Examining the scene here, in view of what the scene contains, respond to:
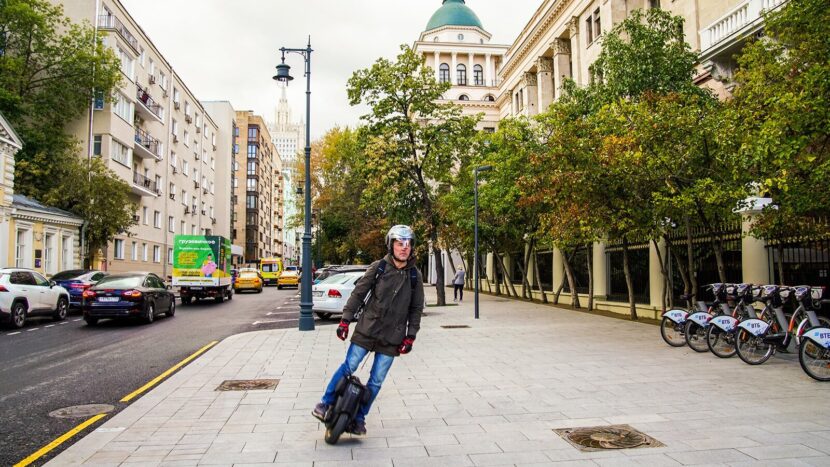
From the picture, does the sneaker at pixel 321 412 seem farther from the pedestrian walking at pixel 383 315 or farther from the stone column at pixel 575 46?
the stone column at pixel 575 46

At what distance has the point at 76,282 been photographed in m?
21.5

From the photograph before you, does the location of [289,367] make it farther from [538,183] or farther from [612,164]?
[538,183]

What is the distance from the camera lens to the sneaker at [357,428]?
5.20 meters

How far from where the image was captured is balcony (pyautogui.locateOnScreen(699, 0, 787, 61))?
14336mm

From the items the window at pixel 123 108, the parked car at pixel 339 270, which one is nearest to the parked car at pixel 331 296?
the parked car at pixel 339 270

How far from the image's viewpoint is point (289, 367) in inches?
368

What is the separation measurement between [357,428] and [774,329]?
723 centimetres

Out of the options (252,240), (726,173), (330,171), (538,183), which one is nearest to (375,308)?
(726,173)

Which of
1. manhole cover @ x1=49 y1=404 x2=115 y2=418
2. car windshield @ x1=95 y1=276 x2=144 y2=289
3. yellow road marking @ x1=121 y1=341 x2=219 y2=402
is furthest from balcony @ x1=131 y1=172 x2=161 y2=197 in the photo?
manhole cover @ x1=49 y1=404 x2=115 y2=418

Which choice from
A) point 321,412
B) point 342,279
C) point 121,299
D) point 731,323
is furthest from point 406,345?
point 342,279

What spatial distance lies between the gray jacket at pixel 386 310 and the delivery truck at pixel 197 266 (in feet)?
76.2

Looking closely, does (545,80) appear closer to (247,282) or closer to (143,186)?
(247,282)

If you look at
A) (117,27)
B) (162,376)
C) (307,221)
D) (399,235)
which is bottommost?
(162,376)

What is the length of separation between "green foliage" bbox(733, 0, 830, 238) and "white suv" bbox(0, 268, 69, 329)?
16965 millimetres
